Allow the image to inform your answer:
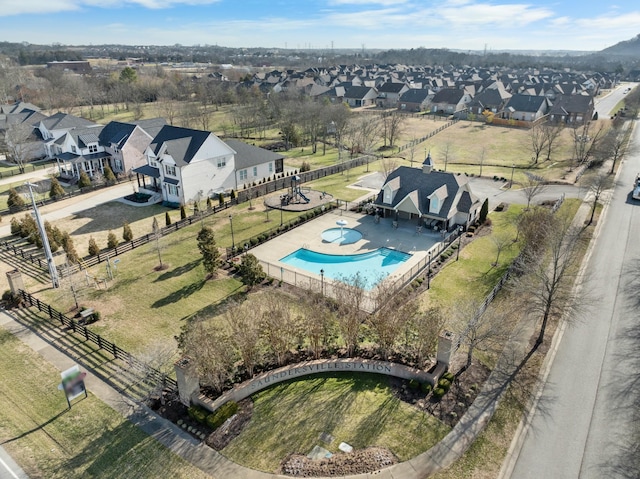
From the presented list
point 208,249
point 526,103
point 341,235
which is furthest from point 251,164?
point 526,103

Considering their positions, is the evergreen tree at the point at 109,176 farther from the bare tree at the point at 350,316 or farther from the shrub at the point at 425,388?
the shrub at the point at 425,388

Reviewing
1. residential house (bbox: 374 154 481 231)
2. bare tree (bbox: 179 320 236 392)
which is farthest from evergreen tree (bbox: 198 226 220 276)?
residential house (bbox: 374 154 481 231)

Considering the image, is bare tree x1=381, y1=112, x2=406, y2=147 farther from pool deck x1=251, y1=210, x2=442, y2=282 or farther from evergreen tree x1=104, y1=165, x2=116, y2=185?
evergreen tree x1=104, y1=165, x2=116, y2=185

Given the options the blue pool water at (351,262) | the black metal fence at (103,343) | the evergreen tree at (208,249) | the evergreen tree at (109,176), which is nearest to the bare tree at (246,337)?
the black metal fence at (103,343)

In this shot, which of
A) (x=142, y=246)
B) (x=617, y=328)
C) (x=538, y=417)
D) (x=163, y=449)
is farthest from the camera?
(x=142, y=246)

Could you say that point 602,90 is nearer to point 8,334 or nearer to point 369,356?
point 369,356

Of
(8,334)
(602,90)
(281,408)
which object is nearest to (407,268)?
(281,408)
